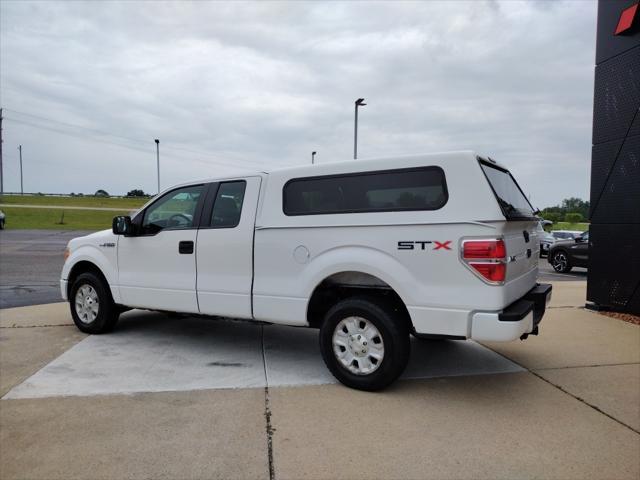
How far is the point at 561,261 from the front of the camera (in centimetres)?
1539

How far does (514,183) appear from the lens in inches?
193

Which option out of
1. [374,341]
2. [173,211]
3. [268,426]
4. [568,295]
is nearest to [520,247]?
[374,341]

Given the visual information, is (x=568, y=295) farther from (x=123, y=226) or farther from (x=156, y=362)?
(x=123, y=226)

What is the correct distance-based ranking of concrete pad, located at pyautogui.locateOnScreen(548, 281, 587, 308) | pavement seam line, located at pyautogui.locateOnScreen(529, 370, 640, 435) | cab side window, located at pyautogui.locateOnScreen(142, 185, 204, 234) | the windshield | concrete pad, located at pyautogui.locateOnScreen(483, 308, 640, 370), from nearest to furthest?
pavement seam line, located at pyautogui.locateOnScreen(529, 370, 640, 435) < the windshield < concrete pad, located at pyautogui.locateOnScreen(483, 308, 640, 370) < cab side window, located at pyautogui.locateOnScreen(142, 185, 204, 234) < concrete pad, located at pyautogui.locateOnScreen(548, 281, 587, 308)

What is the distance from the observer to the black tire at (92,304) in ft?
19.2

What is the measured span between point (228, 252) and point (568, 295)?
24.2 feet

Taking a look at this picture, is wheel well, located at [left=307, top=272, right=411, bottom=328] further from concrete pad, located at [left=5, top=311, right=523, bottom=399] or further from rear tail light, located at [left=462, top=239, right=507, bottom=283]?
rear tail light, located at [left=462, top=239, right=507, bottom=283]

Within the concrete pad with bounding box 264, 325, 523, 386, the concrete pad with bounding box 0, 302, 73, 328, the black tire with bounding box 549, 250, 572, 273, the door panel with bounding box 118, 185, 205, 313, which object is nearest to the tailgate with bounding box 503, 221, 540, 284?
the concrete pad with bounding box 264, 325, 523, 386

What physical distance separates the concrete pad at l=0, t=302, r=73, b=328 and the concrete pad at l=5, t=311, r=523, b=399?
3.49ft

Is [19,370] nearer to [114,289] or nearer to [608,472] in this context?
[114,289]

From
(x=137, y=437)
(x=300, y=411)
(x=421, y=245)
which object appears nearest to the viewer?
(x=137, y=437)

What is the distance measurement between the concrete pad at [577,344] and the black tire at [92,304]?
Answer: 459 centimetres

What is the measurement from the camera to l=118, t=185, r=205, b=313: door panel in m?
5.19

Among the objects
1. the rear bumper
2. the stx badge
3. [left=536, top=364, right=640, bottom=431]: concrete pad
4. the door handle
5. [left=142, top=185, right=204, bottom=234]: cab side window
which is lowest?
[left=536, top=364, right=640, bottom=431]: concrete pad
